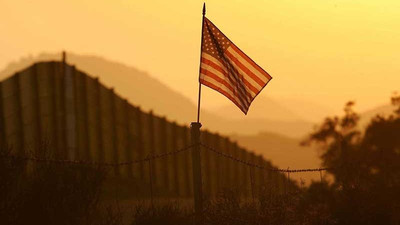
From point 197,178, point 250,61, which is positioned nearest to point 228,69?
point 250,61

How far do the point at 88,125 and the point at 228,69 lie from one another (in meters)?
19.2

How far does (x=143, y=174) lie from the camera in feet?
109

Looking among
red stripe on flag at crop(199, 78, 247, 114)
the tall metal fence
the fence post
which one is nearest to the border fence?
the tall metal fence

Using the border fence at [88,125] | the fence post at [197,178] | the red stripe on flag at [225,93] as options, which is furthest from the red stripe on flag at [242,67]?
the border fence at [88,125]

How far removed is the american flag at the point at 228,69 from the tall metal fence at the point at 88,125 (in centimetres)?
1257

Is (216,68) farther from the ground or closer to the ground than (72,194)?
farther from the ground

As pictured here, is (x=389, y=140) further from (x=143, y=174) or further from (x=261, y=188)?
(x=261, y=188)

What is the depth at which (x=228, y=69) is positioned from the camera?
12750 millimetres

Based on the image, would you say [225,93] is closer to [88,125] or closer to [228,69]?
[228,69]

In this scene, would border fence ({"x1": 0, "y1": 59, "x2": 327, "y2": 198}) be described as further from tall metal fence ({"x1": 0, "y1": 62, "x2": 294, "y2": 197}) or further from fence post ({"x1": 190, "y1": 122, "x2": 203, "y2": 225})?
fence post ({"x1": 190, "y1": 122, "x2": 203, "y2": 225})

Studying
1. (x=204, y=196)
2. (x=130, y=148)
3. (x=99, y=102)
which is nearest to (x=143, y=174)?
(x=130, y=148)

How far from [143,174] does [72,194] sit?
21906 mm

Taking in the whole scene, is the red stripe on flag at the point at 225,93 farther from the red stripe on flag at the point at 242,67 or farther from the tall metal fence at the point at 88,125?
the tall metal fence at the point at 88,125

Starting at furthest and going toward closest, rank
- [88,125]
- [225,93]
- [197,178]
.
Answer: [88,125] < [225,93] < [197,178]
